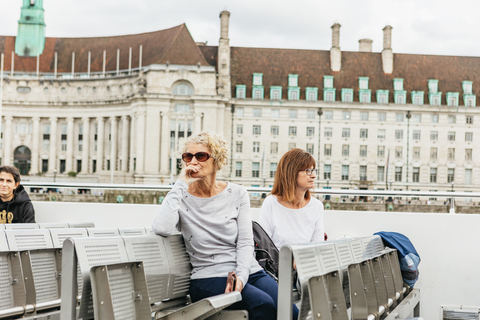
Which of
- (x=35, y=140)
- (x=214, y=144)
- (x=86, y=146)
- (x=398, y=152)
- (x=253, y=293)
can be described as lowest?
(x=253, y=293)

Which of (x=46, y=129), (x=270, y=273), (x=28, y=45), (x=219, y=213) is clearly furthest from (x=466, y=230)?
(x=28, y=45)

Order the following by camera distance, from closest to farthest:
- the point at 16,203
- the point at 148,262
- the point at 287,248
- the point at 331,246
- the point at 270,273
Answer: the point at 287,248
the point at 148,262
the point at 331,246
the point at 270,273
the point at 16,203

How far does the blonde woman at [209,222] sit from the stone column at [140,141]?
5449 cm

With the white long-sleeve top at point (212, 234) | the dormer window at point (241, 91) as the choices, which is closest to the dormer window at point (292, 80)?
the dormer window at point (241, 91)

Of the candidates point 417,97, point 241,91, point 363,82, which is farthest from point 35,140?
point 417,97

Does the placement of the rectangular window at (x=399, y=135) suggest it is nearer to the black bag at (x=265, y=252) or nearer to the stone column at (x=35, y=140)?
the stone column at (x=35, y=140)

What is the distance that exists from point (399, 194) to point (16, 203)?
306 cm

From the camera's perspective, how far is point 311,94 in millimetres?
63312

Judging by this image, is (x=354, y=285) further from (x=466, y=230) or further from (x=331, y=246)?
(x=466, y=230)

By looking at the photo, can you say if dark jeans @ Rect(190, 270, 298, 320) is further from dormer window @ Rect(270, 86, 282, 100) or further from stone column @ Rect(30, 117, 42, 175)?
stone column @ Rect(30, 117, 42, 175)

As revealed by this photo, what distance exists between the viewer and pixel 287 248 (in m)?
2.58

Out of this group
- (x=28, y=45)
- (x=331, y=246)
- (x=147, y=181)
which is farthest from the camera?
(x=28, y=45)

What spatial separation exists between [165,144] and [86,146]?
10060 mm

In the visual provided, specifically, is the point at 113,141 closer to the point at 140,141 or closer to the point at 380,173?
the point at 140,141
